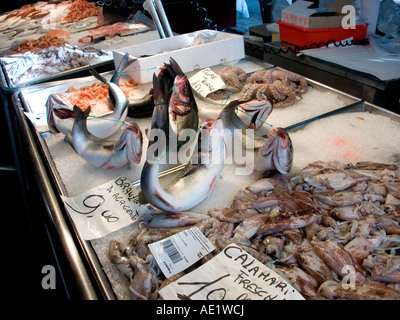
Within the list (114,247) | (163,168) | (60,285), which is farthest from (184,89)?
(60,285)

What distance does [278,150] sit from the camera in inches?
68.1

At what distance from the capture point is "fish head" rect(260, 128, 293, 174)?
1.72 meters

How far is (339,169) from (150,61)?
2057 mm

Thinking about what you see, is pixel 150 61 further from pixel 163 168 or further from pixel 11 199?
pixel 11 199

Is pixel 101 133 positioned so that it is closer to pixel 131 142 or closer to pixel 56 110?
pixel 56 110

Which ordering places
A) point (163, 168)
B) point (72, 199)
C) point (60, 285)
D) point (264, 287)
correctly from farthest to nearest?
point (60, 285), point (163, 168), point (72, 199), point (264, 287)

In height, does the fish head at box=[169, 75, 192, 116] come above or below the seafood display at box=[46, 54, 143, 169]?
above

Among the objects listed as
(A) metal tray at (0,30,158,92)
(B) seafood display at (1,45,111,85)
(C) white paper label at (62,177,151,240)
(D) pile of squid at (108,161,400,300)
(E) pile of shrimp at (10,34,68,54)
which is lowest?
(D) pile of squid at (108,161,400,300)

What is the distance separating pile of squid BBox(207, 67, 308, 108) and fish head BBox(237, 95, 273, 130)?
0.49 meters

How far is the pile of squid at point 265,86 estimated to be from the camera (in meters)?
2.74

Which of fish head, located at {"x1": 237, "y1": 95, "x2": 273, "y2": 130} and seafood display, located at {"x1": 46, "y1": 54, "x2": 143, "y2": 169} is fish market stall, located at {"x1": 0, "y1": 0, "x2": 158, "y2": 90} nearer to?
seafood display, located at {"x1": 46, "y1": 54, "x2": 143, "y2": 169}

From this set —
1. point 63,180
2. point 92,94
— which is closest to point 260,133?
point 63,180

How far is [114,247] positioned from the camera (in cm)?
142

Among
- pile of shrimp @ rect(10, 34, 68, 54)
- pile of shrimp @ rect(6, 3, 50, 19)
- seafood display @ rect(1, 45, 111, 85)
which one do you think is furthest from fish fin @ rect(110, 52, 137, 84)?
pile of shrimp @ rect(6, 3, 50, 19)
